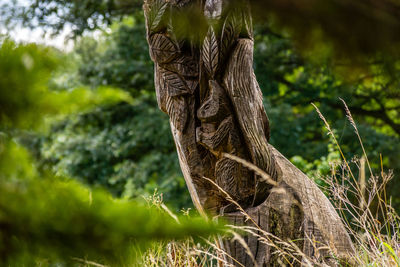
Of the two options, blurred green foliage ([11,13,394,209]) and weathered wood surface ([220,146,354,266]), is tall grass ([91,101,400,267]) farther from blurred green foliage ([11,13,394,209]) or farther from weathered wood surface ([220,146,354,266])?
blurred green foliage ([11,13,394,209])

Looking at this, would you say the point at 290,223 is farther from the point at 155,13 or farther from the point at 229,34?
the point at 155,13

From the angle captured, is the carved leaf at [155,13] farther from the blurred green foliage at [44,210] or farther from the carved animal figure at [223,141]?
the blurred green foliage at [44,210]

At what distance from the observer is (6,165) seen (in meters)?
0.48

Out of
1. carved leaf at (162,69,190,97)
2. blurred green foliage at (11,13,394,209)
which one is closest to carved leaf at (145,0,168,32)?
carved leaf at (162,69,190,97)

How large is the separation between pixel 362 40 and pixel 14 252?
1.32 ft

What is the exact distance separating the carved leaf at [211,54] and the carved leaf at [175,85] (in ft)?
0.57

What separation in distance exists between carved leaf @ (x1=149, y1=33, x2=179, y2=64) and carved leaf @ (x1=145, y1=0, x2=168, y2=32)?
56 millimetres

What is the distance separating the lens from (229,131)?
7.80ft

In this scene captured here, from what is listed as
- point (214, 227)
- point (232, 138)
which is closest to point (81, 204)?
point (214, 227)

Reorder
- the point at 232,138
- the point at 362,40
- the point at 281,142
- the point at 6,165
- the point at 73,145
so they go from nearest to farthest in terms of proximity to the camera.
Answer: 1. the point at 362,40
2. the point at 6,165
3. the point at 232,138
4. the point at 281,142
5. the point at 73,145

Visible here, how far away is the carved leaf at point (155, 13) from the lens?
2.35 m

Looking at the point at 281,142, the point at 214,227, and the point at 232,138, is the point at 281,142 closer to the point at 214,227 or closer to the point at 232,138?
the point at 232,138

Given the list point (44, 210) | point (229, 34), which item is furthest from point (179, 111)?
point (44, 210)

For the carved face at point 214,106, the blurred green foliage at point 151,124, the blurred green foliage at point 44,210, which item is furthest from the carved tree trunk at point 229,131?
the blurred green foliage at point 151,124
